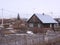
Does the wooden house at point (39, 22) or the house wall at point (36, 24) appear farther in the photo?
the house wall at point (36, 24)

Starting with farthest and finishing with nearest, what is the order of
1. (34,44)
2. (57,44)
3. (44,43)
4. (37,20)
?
1. (37,20)
2. (57,44)
3. (44,43)
4. (34,44)

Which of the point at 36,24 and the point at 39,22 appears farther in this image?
the point at 36,24

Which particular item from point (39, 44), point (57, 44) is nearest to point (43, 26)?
point (57, 44)

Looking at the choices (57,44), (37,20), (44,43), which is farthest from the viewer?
(37,20)

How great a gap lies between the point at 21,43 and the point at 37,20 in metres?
28.5

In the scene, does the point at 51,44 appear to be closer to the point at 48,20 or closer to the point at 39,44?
the point at 39,44

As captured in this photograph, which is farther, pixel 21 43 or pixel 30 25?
pixel 30 25

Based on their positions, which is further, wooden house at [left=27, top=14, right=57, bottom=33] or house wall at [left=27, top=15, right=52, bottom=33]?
house wall at [left=27, top=15, right=52, bottom=33]

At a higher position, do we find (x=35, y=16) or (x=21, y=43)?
(x=35, y=16)

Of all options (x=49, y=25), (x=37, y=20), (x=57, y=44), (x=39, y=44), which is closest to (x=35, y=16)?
(x=37, y=20)

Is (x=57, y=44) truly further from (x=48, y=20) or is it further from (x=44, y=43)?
(x=48, y=20)

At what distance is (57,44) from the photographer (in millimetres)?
23578

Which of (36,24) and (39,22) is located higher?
(39,22)

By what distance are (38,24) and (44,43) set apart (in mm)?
25584
